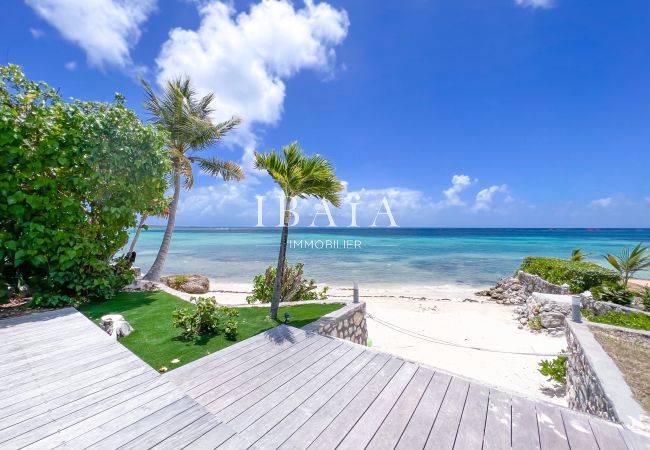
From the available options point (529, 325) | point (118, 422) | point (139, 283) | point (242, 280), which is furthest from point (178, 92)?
point (529, 325)

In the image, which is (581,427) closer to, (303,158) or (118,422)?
(118,422)

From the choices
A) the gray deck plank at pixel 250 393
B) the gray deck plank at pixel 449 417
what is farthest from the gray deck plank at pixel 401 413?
the gray deck plank at pixel 250 393

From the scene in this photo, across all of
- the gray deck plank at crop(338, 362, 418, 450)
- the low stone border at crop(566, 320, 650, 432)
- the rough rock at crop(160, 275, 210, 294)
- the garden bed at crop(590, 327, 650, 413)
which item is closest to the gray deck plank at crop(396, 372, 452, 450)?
the gray deck plank at crop(338, 362, 418, 450)

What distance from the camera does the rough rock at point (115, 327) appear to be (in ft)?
17.2

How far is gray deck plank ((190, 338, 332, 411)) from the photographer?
3518mm

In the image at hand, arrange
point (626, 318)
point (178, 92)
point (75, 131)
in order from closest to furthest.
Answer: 1. point (75, 131)
2. point (626, 318)
3. point (178, 92)

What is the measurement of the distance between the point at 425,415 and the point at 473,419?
1.86 feet

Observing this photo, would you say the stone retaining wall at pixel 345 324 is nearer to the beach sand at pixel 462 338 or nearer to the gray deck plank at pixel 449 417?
the beach sand at pixel 462 338

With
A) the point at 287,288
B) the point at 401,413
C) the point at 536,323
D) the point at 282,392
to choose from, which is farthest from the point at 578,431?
the point at 536,323

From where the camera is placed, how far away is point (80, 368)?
136 inches

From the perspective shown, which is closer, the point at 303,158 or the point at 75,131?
the point at 303,158

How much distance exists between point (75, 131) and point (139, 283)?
5502 mm

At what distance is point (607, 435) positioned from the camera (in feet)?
9.71

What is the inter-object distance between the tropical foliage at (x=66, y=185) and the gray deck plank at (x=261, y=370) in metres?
5.87
